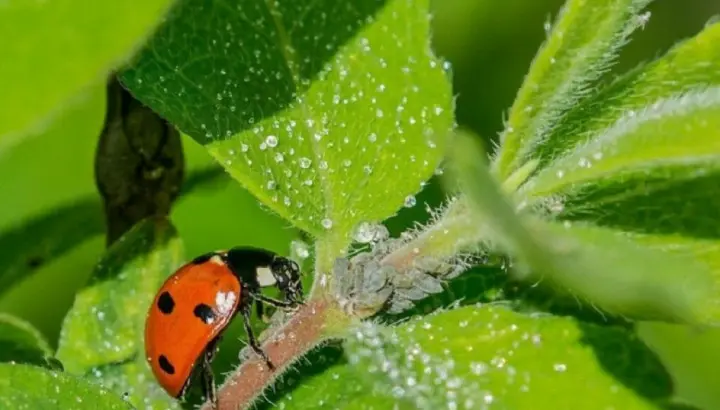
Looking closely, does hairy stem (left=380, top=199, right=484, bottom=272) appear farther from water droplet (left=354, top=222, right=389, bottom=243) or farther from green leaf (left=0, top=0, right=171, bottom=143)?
green leaf (left=0, top=0, right=171, bottom=143)

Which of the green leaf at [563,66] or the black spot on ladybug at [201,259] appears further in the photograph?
the black spot on ladybug at [201,259]

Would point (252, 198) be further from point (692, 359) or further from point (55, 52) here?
point (55, 52)

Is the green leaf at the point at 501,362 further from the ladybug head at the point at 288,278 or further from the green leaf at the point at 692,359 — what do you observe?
the green leaf at the point at 692,359

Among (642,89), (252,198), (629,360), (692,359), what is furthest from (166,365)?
(692,359)

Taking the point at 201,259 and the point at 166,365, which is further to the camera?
the point at 201,259

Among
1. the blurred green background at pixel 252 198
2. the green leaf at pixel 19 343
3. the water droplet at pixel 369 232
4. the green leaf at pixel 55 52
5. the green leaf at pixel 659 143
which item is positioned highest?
the green leaf at pixel 55 52

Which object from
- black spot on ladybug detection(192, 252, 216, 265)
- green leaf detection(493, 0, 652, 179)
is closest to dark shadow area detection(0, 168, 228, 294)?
black spot on ladybug detection(192, 252, 216, 265)

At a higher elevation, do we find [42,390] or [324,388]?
[42,390]

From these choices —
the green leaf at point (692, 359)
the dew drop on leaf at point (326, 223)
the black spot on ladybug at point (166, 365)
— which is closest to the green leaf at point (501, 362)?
the dew drop on leaf at point (326, 223)
